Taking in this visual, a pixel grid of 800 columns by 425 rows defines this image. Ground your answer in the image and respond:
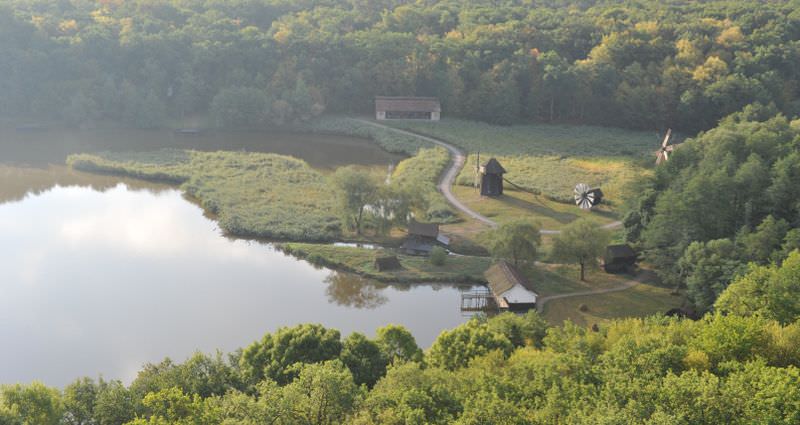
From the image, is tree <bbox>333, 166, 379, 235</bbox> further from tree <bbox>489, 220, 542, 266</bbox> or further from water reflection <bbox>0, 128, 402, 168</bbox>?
water reflection <bbox>0, 128, 402, 168</bbox>

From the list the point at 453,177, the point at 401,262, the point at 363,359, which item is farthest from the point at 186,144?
the point at 363,359

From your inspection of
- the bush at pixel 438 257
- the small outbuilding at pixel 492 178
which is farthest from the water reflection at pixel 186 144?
the bush at pixel 438 257

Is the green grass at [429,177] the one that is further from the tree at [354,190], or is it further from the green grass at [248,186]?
the green grass at [248,186]

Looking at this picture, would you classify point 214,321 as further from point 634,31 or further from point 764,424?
point 634,31

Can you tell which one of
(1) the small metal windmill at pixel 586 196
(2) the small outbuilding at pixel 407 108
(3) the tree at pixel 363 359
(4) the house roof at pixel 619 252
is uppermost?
(2) the small outbuilding at pixel 407 108

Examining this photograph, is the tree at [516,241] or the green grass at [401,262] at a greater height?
the tree at [516,241]
